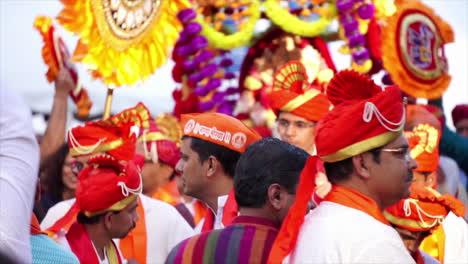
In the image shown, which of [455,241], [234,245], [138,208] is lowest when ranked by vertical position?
[455,241]

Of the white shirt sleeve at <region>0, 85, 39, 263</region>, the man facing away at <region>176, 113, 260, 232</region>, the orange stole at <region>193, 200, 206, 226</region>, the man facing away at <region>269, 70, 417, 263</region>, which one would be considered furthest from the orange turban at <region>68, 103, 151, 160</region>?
the white shirt sleeve at <region>0, 85, 39, 263</region>

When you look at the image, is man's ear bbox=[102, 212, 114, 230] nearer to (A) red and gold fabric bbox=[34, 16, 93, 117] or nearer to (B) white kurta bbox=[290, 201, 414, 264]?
(A) red and gold fabric bbox=[34, 16, 93, 117]

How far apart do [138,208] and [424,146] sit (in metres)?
2.04

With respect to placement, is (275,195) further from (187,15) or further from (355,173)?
(187,15)

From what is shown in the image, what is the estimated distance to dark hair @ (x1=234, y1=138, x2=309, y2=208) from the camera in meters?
2.88

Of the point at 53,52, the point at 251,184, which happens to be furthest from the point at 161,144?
the point at 251,184

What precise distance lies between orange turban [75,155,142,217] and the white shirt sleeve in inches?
101

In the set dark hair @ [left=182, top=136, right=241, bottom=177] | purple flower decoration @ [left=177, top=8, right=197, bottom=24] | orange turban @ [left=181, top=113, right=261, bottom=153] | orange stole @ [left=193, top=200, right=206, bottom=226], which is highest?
orange turban @ [left=181, top=113, right=261, bottom=153]

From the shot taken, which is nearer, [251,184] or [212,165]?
[251,184]

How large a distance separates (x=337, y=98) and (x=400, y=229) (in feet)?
4.76

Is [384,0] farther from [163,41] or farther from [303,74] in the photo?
[163,41]

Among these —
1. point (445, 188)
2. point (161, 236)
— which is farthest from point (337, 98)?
point (445, 188)

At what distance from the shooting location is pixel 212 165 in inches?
144

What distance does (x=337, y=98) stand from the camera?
275cm
